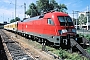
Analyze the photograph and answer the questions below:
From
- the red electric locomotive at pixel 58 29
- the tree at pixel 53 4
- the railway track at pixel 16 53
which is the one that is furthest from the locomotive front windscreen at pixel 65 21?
the tree at pixel 53 4

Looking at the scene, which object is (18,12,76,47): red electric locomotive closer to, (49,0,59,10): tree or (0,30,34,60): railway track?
(0,30,34,60): railway track

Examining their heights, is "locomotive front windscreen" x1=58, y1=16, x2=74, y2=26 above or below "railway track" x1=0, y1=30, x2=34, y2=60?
above

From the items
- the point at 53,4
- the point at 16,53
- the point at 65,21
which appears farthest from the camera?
the point at 53,4

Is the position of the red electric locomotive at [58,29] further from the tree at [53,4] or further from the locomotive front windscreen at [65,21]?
the tree at [53,4]

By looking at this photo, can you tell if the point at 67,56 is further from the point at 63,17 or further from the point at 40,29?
the point at 40,29

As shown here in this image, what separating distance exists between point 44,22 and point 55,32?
100 inches

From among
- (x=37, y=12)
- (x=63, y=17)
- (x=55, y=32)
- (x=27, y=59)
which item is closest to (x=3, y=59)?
(x=27, y=59)

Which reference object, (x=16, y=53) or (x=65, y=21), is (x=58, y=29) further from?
(x=16, y=53)

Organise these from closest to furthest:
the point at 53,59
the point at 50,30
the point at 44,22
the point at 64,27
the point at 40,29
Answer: the point at 53,59 < the point at 64,27 < the point at 50,30 < the point at 44,22 < the point at 40,29

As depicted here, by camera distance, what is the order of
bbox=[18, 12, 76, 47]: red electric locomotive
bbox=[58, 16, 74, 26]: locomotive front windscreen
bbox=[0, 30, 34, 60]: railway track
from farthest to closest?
1. bbox=[58, 16, 74, 26]: locomotive front windscreen
2. bbox=[18, 12, 76, 47]: red electric locomotive
3. bbox=[0, 30, 34, 60]: railway track

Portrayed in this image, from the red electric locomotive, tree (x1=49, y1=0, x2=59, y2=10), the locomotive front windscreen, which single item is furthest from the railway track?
tree (x1=49, y1=0, x2=59, y2=10)

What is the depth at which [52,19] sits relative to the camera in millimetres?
16234

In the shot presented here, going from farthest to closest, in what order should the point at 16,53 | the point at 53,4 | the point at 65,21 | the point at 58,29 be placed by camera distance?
1. the point at 53,4
2. the point at 65,21
3. the point at 58,29
4. the point at 16,53

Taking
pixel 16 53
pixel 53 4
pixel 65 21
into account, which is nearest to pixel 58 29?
pixel 65 21
